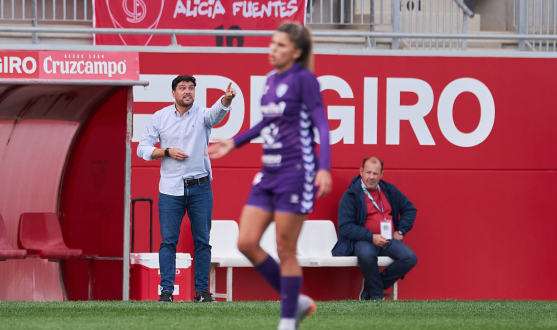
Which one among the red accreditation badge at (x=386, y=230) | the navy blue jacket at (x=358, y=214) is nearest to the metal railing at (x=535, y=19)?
the navy blue jacket at (x=358, y=214)

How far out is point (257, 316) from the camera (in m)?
6.41

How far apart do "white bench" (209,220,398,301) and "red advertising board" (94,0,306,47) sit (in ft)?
7.59

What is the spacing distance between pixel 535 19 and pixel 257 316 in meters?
6.56

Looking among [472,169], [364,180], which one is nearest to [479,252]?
[472,169]

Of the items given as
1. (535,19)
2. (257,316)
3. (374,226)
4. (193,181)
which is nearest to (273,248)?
(374,226)

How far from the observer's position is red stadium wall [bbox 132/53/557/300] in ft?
31.7

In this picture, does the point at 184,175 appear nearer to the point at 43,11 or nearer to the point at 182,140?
the point at 182,140

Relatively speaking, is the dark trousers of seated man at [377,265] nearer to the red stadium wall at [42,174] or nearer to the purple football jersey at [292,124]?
the red stadium wall at [42,174]

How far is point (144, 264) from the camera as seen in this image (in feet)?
27.6

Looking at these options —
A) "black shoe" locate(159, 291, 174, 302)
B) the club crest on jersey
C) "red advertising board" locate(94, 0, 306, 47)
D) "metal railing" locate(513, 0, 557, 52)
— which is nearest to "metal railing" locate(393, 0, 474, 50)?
"metal railing" locate(513, 0, 557, 52)

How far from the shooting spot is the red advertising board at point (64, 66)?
7.58m

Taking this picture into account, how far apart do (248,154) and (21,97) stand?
2.39 metres

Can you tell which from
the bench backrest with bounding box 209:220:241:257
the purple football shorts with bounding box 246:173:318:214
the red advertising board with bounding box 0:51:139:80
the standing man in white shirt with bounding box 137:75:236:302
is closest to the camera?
the purple football shorts with bounding box 246:173:318:214

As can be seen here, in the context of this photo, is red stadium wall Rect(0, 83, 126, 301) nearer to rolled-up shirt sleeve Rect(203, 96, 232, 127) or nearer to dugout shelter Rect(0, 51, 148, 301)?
dugout shelter Rect(0, 51, 148, 301)
